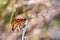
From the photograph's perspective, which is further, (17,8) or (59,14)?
(17,8)

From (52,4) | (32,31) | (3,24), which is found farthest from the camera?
(52,4)

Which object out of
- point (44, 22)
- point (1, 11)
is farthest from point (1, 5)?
point (44, 22)

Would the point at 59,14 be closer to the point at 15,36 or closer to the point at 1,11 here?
the point at 15,36

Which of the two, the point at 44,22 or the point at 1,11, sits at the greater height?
the point at 1,11

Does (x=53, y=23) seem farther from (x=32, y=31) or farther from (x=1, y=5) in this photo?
(x=1, y=5)

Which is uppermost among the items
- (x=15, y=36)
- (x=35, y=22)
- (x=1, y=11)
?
(x=1, y=11)

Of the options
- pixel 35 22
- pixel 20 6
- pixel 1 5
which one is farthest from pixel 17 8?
pixel 35 22

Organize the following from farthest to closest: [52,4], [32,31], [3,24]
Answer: [52,4], [3,24], [32,31]
